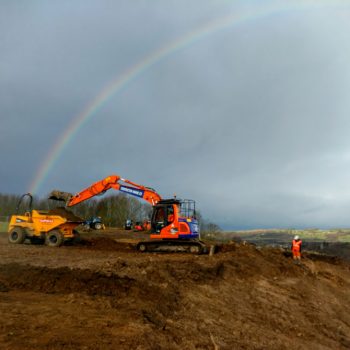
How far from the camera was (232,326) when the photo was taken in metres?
10.1

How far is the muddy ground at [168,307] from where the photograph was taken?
7020mm

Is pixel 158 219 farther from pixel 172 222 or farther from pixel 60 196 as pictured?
pixel 60 196

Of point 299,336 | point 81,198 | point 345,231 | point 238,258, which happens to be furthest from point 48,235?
point 345,231

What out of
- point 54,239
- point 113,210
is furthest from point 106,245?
point 113,210

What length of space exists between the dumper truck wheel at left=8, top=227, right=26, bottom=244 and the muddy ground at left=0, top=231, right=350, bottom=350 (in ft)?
20.4

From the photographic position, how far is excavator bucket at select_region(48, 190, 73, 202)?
26.6 metres

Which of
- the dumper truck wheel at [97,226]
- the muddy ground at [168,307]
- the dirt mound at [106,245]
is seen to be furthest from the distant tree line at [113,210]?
the muddy ground at [168,307]

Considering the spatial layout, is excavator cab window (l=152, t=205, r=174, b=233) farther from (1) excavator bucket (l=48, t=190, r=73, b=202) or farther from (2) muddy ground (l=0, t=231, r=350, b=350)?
(1) excavator bucket (l=48, t=190, r=73, b=202)

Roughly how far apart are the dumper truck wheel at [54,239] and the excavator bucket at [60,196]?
10.6ft

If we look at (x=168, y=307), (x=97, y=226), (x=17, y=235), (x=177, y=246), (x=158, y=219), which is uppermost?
(x=97, y=226)

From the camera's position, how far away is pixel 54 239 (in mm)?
24203

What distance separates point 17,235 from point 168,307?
18.0 metres

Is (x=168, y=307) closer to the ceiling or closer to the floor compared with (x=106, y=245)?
closer to the floor

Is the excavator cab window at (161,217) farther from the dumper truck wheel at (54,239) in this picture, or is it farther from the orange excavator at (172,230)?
the dumper truck wheel at (54,239)
